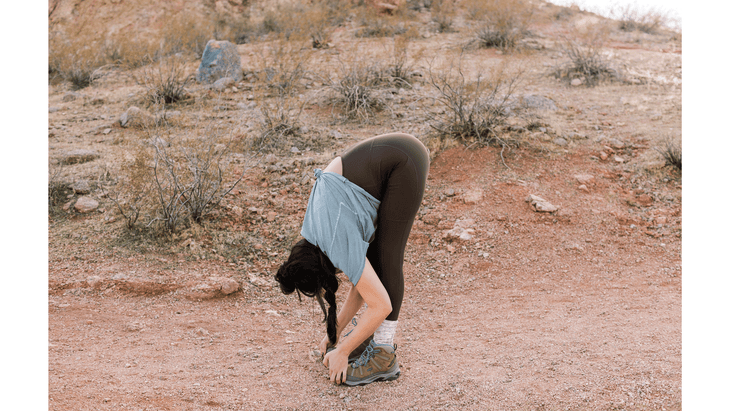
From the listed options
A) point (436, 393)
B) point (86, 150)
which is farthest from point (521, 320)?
point (86, 150)

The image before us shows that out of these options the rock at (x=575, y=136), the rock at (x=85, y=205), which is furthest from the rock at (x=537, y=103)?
the rock at (x=85, y=205)

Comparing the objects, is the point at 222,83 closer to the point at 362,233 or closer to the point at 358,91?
the point at 358,91

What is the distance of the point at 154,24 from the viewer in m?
11.1

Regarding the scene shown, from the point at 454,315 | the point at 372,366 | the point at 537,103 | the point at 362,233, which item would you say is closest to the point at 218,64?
the point at 537,103

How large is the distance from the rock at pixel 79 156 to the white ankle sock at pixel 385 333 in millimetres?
4043

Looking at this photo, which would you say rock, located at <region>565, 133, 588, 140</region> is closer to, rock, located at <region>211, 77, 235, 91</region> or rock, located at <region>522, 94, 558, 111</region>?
rock, located at <region>522, 94, 558, 111</region>

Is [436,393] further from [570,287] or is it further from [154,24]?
[154,24]

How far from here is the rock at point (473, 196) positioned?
4172 mm

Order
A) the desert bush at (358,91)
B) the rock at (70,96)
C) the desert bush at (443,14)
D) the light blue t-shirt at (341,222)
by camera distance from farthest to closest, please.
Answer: the desert bush at (443,14), the rock at (70,96), the desert bush at (358,91), the light blue t-shirt at (341,222)

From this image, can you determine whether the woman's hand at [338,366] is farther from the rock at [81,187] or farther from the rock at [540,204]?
the rock at [81,187]

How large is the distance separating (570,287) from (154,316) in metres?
2.70

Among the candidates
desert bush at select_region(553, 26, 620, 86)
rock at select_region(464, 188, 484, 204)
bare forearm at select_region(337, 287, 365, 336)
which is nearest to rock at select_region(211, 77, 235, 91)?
rock at select_region(464, 188, 484, 204)

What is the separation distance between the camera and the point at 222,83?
652 cm

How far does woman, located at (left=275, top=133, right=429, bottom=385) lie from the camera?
1.77 meters
